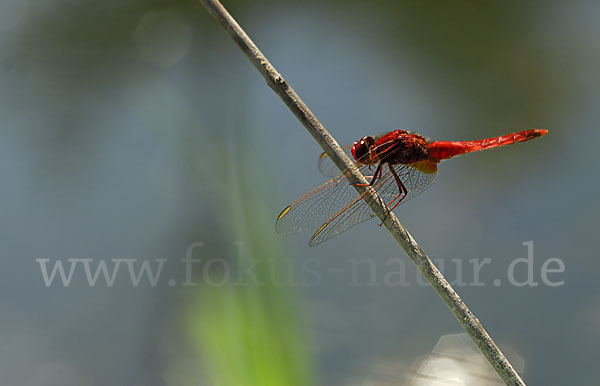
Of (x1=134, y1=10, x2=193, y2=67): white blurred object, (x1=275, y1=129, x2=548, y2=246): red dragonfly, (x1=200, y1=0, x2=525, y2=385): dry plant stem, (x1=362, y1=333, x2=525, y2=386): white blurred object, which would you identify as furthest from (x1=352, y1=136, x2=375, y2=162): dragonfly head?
(x1=134, y1=10, x2=193, y2=67): white blurred object

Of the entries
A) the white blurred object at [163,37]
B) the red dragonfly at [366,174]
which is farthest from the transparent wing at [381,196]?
the white blurred object at [163,37]

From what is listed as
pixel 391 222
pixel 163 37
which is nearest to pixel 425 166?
pixel 391 222

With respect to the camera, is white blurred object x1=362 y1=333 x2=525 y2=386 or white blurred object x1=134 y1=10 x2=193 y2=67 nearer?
white blurred object x1=362 y1=333 x2=525 y2=386

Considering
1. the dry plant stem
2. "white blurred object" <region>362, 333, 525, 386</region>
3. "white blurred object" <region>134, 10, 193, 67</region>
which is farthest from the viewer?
"white blurred object" <region>134, 10, 193, 67</region>

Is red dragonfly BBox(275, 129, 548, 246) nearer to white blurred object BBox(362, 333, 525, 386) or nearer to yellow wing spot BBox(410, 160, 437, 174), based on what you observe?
yellow wing spot BBox(410, 160, 437, 174)

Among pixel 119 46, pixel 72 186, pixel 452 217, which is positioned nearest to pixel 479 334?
pixel 452 217

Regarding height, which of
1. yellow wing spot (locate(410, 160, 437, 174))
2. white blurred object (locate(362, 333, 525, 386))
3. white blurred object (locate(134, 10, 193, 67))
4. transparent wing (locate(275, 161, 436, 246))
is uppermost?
white blurred object (locate(134, 10, 193, 67))
